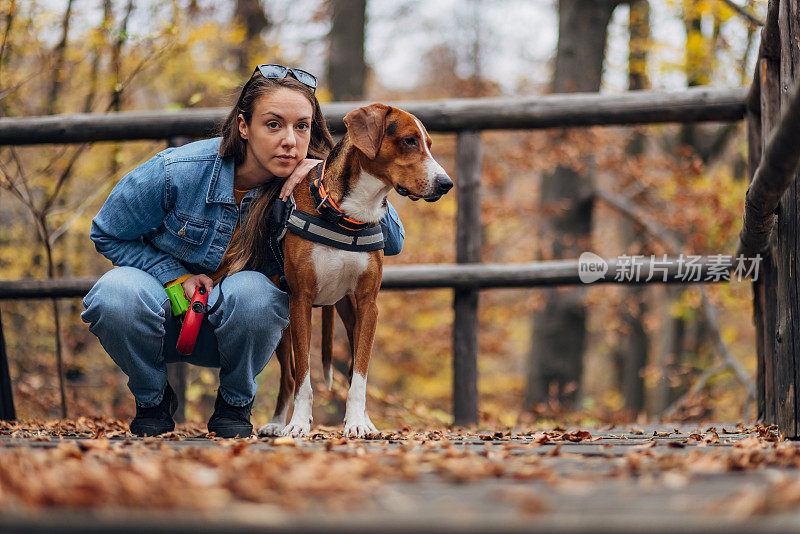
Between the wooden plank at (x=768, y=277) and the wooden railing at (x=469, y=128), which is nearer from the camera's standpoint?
the wooden plank at (x=768, y=277)

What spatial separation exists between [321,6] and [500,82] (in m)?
3.00

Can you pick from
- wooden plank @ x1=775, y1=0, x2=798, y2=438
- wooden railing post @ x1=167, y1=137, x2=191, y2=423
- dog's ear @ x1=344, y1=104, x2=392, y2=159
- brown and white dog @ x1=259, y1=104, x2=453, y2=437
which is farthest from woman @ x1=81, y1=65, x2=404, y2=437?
wooden plank @ x1=775, y1=0, x2=798, y2=438

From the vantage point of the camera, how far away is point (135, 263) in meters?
3.15

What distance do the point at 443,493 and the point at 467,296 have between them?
273 cm

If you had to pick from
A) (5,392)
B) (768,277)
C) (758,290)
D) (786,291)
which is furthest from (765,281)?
(5,392)

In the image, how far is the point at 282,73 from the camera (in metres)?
3.23

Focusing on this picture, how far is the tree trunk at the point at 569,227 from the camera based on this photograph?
8.04 m

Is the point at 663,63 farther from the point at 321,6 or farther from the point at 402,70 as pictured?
the point at 402,70

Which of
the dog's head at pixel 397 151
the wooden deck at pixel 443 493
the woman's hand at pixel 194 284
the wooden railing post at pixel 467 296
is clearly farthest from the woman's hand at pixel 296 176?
the wooden deck at pixel 443 493

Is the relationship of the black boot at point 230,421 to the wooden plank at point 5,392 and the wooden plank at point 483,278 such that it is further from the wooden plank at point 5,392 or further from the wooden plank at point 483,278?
the wooden plank at point 5,392

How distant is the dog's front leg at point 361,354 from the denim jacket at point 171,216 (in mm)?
641

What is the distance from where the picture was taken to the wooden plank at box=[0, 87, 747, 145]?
4.14m

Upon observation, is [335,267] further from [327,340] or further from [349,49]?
[349,49]

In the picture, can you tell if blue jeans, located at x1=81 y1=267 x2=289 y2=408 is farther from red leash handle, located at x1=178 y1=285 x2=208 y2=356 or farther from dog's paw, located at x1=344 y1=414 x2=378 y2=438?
dog's paw, located at x1=344 y1=414 x2=378 y2=438
